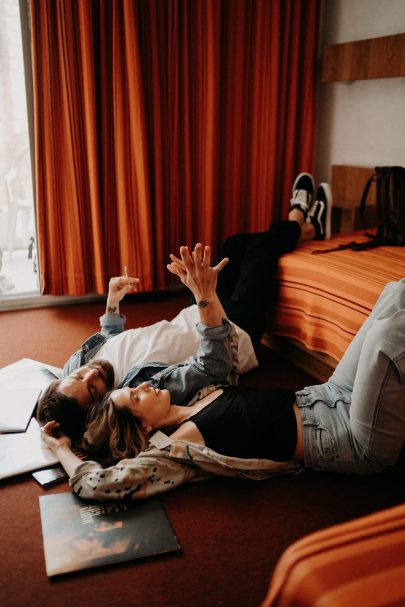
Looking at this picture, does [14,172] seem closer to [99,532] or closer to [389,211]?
[389,211]

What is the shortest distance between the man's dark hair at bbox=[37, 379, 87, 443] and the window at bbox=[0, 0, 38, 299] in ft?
A: 6.21

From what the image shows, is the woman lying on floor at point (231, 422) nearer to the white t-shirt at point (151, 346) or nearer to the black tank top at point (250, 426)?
the black tank top at point (250, 426)

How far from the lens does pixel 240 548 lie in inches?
62.7

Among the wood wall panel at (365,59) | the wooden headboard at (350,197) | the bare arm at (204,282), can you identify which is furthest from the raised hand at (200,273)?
the wood wall panel at (365,59)

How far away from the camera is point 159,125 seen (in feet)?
11.4

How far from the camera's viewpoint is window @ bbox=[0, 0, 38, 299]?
10.6 ft

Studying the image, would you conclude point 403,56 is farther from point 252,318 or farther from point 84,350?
point 84,350

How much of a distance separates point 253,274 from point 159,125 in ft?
4.18

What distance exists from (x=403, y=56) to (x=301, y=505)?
8.05 ft

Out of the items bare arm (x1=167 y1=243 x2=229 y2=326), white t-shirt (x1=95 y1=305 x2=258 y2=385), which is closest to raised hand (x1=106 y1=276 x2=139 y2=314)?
white t-shirt (x1=95 y1=305 x2=258 y2=385)

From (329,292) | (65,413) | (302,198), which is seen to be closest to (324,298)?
(329,292)

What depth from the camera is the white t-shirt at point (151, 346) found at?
→ 2217 mm

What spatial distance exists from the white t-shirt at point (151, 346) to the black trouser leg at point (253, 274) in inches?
12.8

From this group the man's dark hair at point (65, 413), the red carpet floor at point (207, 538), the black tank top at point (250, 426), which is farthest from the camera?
the man's dark hair at point (65, 413)
